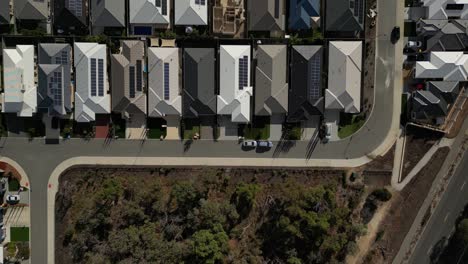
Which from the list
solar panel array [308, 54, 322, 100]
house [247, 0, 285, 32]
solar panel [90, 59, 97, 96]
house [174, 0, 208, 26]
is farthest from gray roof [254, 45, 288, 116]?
solar panel [90, 59, 97, 96]

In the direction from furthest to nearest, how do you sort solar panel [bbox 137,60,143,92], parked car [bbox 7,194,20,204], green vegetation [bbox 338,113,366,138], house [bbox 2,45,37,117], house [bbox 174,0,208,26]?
green vegetation [bbox 338,113,366,138] < parked car [bbox 7,194,20,204] < solar panel [bbox 137,60,143,92] < house [bbox 174,0,208,26] < house [bbox 2,45,37,117]

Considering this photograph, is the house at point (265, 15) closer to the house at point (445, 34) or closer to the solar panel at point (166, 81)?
the solar panel at point (166, 81)

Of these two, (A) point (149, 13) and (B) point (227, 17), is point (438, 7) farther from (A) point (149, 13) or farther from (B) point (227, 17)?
(A) point (149, 13)

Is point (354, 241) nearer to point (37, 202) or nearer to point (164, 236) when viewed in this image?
point (164, 236)

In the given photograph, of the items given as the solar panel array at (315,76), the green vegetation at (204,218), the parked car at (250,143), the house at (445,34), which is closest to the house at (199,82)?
the parked car at (250,143)

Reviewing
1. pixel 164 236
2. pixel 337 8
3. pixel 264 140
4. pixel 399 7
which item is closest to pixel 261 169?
pixel 264 140

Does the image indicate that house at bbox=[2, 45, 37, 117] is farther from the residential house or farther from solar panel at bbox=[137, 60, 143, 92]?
solar panel at bbox=[137, 60, 143, 92]

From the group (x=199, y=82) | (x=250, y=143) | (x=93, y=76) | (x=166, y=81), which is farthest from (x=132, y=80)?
(x=250, y=143)
